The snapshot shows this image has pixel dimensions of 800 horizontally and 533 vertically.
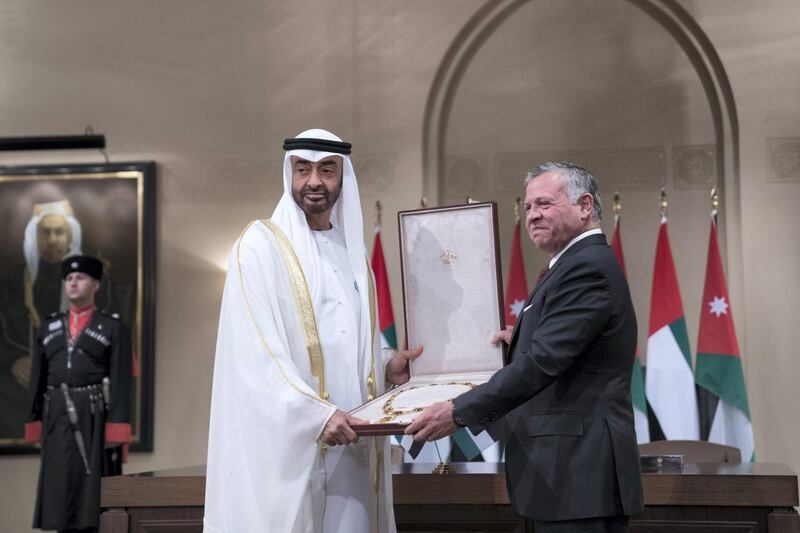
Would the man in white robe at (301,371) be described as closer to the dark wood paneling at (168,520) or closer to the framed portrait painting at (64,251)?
the dark wood paneling at (168,520)

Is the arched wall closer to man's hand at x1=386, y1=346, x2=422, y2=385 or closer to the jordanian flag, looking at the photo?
the jordanian flag

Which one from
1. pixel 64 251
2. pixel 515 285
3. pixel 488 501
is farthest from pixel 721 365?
pixel 64 251

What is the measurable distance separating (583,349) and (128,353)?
391 centimetres

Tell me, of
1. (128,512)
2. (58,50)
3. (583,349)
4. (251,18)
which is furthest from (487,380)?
(58,50)

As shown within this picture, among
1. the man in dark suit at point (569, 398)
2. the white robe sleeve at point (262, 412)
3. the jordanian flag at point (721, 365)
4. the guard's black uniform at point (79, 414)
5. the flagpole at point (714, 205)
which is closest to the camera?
the man in dark suit at point (569, 398)

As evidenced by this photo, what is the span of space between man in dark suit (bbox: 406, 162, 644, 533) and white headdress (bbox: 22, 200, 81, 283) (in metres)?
5.35

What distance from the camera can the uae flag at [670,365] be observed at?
21.4ft

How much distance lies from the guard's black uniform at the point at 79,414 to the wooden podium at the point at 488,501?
2.14m

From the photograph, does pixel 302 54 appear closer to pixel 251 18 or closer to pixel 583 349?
pixel 251 18

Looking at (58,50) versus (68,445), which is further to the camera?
(58,50)

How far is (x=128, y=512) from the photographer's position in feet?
12.4

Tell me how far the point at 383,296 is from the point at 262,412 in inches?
157

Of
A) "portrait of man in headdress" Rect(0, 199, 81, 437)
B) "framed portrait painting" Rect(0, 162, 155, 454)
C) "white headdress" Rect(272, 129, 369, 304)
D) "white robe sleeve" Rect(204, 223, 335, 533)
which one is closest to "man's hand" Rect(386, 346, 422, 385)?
"white headdress" Rect(272, 129, 369, 304)

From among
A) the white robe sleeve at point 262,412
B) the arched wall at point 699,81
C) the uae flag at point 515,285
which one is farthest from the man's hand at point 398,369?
the arched wall at point 699,81
